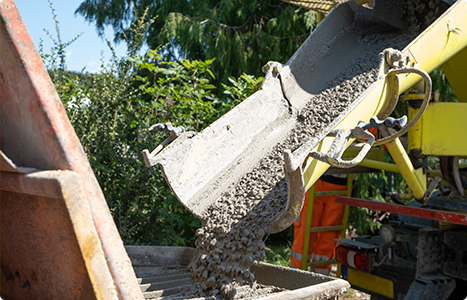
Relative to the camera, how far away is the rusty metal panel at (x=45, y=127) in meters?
0.91

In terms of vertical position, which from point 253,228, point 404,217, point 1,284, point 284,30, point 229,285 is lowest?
point 404,217

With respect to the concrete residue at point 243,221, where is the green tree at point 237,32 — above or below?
above

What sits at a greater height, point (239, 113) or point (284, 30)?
point (284, 30)

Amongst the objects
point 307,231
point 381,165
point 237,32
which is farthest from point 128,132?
point 237,32

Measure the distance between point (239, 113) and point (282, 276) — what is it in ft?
3.53

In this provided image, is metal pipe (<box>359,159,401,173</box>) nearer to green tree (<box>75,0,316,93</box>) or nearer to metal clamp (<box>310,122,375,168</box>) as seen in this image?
metal clamp (<box>310,122,375,168</box>)

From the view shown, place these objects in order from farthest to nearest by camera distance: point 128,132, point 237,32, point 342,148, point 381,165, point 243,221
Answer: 1. point 237,32
2. point 128,132
3. point 381,165
4. point 243,221
5. point 342,148

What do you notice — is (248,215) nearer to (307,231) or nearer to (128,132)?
(307,231)

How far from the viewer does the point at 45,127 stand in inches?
36.4

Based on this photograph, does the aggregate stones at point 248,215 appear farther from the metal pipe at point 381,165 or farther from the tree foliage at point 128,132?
the tree foliage at point 128,132

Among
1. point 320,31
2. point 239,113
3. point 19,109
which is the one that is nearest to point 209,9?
point 320,31

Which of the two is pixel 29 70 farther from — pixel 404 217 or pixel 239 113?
pixel 404 217

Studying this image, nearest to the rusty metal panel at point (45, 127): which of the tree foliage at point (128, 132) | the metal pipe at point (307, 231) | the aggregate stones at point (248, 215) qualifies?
the aggregate stones at point (248, 215)

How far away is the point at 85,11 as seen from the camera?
6.97m
